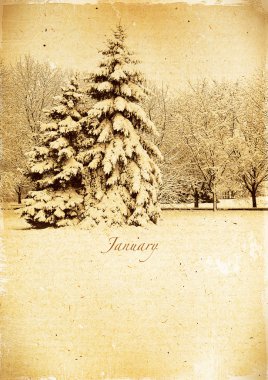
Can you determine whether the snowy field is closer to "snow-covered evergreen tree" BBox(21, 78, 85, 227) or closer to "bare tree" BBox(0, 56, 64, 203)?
"snow-covered evergreen tree" BBox(21, 78, 85, 227)

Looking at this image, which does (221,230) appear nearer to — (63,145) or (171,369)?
(171,369)

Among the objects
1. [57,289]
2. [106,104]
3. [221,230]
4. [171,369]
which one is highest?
[106,104]

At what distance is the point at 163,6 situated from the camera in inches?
165

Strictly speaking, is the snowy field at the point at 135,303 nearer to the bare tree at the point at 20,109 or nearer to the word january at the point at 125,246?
the word january at the point at 125,246

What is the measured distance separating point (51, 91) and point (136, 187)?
130 centimetres

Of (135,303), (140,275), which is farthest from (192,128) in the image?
(135,303)

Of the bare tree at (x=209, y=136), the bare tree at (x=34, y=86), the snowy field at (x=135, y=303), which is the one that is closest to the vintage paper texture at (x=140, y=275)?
the snowy field at (x=135, y=303)

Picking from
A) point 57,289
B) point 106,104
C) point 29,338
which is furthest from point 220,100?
point 29,338

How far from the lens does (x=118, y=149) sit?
13.7 ft

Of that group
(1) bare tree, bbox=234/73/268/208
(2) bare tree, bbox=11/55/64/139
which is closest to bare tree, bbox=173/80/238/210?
(1) bare tree, bbox=234/73/268/208

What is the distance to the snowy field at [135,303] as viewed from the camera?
4105 millimetres

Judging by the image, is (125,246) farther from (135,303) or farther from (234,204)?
(234,204)

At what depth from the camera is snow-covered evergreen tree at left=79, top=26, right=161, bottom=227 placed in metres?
4.16

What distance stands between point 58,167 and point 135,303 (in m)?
1.56
